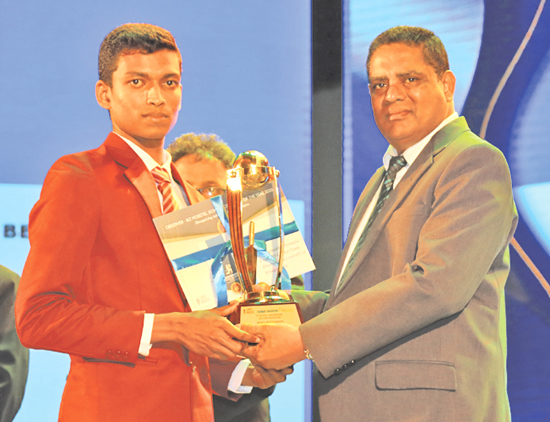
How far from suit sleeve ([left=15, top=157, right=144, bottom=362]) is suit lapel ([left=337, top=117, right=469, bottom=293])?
2.27 feet

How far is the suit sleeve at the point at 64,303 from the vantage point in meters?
1.59

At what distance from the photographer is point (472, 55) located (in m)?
2.94

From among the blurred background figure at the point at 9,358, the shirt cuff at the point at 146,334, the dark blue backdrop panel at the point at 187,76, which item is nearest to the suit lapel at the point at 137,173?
the shirt cuff at the point at 146,334

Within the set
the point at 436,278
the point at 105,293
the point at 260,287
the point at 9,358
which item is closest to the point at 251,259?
the point at 260,287

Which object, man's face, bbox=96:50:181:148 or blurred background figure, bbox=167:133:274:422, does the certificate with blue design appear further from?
blurred background figure, bbox=167:133:274:422

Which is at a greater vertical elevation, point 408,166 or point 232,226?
point 408,166

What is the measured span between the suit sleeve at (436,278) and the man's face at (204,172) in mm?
1386

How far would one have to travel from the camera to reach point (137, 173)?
5.86 ft

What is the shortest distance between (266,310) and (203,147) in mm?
1371

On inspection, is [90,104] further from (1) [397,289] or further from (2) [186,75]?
(1) [397,289]

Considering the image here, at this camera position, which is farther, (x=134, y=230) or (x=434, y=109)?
(x=434, y=109)

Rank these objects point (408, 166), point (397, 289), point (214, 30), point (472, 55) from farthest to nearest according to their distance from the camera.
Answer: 1. point (214, 30)
2. point (472, 55)
3. point (408, 166)
4. point (397, 289)

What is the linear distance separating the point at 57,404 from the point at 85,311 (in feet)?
4.34

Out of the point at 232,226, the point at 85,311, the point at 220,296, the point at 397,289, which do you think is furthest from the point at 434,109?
the point at 85,311
